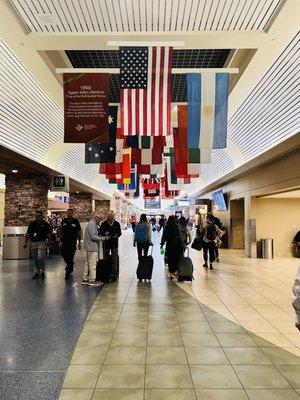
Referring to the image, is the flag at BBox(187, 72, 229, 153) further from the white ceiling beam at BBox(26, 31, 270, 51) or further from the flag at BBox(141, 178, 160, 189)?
the flag at BBox(141, 178, 160, 189)

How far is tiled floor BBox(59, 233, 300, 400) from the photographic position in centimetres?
349

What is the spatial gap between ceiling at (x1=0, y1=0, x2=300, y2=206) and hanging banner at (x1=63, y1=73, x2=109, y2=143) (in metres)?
0.76

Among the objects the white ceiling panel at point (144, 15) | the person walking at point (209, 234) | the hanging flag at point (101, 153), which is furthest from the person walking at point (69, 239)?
the white ceiling panel at point (144, 15)

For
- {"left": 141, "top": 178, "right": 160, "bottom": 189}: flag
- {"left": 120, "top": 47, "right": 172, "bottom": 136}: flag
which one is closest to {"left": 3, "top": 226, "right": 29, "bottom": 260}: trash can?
{"left": 120, "top": 47, "right": 172, "bottom": 136}: flag

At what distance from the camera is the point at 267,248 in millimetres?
15234

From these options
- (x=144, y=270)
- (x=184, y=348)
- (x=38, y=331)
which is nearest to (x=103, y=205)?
(x=144, y=270)

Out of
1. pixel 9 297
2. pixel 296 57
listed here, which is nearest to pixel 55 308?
pixel 9 297

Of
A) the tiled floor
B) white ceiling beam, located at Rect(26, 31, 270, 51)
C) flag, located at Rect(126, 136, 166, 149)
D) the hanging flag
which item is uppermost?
white ceiling beam, located at Rect(26, 31, 270, 51)

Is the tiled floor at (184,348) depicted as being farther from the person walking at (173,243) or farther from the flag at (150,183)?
the flag at (150,183)

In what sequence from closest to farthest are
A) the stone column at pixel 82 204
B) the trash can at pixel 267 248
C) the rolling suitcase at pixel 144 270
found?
1. the rolling suitcase at pixel 144 270
2. the trash can at pixel 267 248
3. the stone column at pixel 82 204

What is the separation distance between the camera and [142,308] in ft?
21.9

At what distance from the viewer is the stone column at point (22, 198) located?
1504cm

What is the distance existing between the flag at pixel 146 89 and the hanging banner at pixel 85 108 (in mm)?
475

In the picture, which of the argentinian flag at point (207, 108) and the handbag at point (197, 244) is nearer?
the argentinian flag at point (207, 108)
